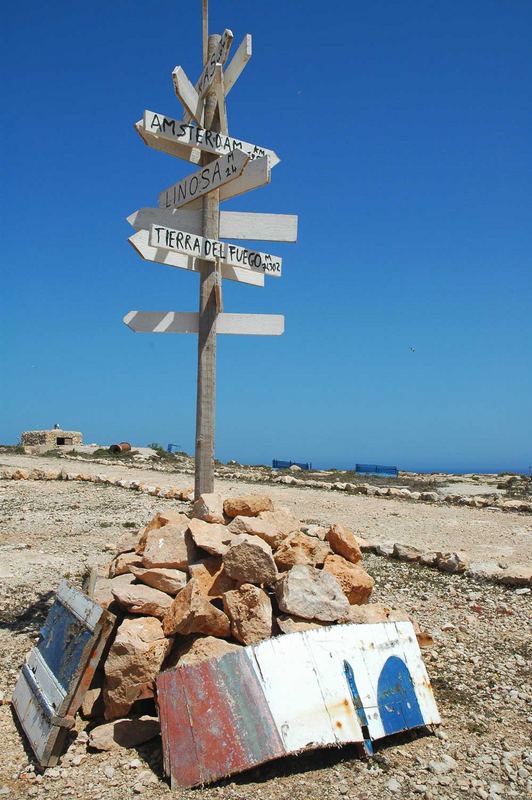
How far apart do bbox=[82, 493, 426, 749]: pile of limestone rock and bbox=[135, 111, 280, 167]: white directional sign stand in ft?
10.7

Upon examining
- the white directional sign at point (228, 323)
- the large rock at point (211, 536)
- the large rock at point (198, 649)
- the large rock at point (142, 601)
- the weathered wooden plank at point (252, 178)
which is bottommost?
the large rock at point (198, 649)

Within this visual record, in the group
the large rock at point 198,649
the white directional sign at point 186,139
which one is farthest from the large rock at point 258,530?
the white directional sign at point 186,139

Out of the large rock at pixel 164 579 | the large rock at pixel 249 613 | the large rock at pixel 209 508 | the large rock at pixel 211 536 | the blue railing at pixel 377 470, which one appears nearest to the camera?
the large rock at pixel 249 613

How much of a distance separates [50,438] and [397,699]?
33.0 meters

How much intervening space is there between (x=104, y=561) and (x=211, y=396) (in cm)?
320

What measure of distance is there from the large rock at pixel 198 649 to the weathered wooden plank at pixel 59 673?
1.79ft

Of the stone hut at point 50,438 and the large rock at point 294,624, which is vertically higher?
the stone hut at point 50,438

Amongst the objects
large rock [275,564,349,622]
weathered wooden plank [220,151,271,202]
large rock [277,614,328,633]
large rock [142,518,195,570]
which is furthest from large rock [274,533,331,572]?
weathered wooden plank [220,151,271,202]

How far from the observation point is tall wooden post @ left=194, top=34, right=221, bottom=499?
562cm

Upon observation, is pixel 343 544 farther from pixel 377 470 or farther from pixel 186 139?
pixel 377 470

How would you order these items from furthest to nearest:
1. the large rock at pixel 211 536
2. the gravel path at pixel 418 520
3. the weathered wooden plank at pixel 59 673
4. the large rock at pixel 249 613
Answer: the gravel path at pixel 418 520 → the large rock at pixel 211 536 → the large rock at pixel 249 613 → the weathered wooden plank at pixel 59 673

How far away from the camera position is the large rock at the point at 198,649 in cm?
391

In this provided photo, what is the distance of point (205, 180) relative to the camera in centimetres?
547

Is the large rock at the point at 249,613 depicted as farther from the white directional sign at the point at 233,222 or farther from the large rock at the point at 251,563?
the white directional sign at the point at 233,222
